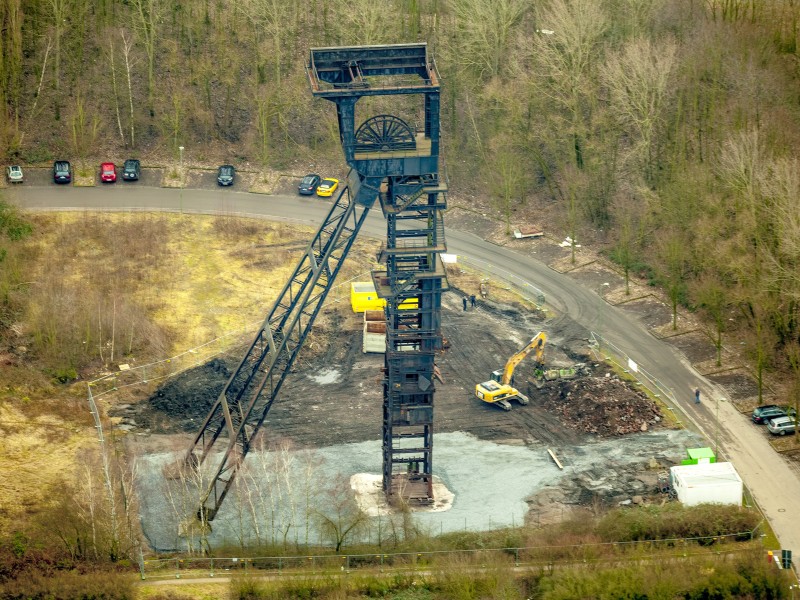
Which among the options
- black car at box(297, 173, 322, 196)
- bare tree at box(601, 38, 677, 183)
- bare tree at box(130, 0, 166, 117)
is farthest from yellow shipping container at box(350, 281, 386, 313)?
bare tree at box(130, 0, 166, 117)

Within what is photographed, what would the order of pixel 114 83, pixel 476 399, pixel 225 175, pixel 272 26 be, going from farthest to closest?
pixel 114 83 < pixel 272 26 < pixel 225 175 < pixel 476 399


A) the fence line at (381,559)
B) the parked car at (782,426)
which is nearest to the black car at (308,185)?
the parked car at (782,426)

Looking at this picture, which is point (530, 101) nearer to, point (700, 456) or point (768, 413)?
point (768, 413)

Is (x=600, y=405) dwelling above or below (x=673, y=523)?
above

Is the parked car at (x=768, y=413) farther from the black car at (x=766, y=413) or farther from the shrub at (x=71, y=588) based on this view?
the shrub at (x=71, y=588)

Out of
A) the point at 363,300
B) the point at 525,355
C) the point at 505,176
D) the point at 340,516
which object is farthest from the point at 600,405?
the point at 505,176

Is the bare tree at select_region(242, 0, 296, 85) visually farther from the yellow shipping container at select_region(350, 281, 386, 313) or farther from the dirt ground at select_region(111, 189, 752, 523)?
the dirt ground at select_region(111, 189, 752, 523)
